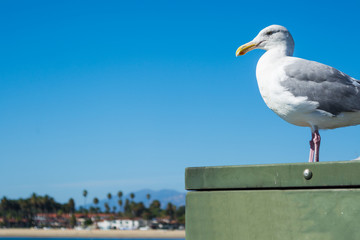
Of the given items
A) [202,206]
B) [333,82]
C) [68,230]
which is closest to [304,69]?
[333,82]

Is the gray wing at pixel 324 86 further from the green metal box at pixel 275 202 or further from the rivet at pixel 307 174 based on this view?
the rivet at pixel 307 174

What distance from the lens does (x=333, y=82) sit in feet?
14.4

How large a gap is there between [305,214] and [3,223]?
144 m

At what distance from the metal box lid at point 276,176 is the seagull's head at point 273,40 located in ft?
8.64

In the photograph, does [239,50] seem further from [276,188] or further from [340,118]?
[276,188]

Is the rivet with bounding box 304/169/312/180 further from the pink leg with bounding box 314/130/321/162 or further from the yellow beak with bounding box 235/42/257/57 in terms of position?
the yellow beak with bounding box 235/42/257/57

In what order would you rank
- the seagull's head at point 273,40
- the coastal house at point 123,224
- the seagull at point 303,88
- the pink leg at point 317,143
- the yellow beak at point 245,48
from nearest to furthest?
the pink leg at point 317,143 < the seagull at point 303,88 < the seagull's head at point 273,40 < the yellow beak at point 245,48 < the coastal house at point 123,224

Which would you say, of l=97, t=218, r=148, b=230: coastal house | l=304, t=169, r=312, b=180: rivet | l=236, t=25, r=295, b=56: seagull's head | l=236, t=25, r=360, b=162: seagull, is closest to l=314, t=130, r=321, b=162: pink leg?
l=236, t=25, r=360, b=162: seagull

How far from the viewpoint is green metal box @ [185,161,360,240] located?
1822 mm

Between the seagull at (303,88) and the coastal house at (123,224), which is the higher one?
the seagull at (303,88)

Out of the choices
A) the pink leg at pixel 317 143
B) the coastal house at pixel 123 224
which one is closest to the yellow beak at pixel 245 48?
the pink leg at pixel 317 143

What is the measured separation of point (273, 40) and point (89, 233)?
128455mm

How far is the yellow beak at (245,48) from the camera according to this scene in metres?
4.66

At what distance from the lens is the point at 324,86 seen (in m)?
4.36
